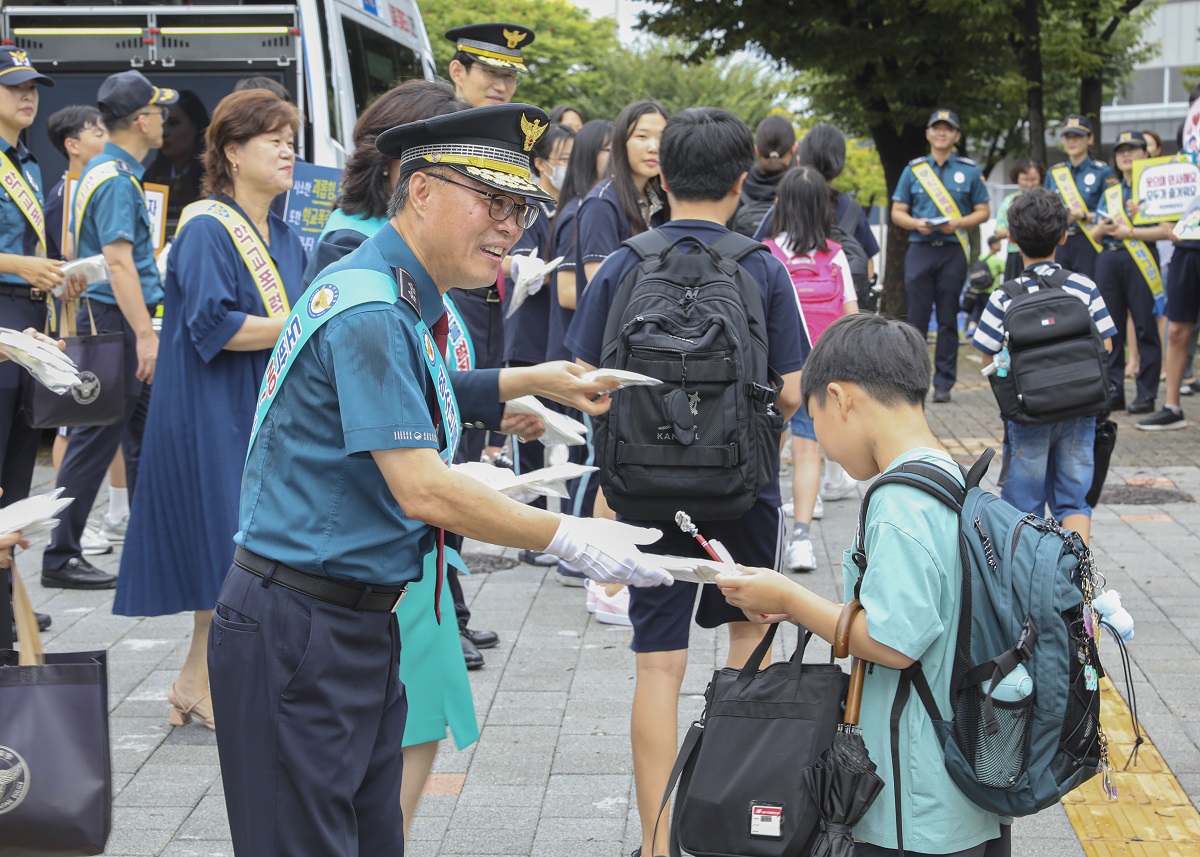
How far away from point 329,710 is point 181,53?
883 centimetres

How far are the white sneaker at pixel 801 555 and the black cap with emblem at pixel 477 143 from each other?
4.39 m

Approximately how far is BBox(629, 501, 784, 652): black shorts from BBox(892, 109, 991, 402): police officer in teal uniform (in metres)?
8.05

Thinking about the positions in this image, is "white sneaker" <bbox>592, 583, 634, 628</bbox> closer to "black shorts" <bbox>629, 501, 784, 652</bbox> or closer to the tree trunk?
"black shorts" <bbox>629, 501, 784, 652</bbox>

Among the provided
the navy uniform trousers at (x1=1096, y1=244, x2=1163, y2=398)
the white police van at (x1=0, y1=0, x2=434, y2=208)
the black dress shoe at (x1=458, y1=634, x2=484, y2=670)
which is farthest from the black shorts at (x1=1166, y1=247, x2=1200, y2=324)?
the black dress shoe at (x1=458, y1=634, x2=484, y2=670)

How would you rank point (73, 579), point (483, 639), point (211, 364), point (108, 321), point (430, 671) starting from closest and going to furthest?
1. point (430, 671)
2. point (211, 364)
3. point (483, 639)
4. point (73, 579)
5. point (108, 321)

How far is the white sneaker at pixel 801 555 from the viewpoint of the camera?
659 cm

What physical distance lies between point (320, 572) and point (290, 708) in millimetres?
252

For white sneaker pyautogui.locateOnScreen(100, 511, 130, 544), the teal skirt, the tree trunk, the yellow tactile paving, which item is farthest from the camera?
the tree trunk

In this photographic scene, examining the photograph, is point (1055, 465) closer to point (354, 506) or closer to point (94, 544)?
point (354, 506)

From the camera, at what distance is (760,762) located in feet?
8.00

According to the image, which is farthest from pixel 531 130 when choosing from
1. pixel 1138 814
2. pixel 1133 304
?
pixel 1133 304

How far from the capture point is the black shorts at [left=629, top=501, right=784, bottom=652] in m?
3.64

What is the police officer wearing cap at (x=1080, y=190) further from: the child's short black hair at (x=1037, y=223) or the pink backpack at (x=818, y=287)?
the child's short black hair at (x=1037, y=223)

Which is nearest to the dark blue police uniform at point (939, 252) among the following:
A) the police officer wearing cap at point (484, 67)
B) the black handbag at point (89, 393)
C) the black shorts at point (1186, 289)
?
the black shorts at point (1186, 289)
